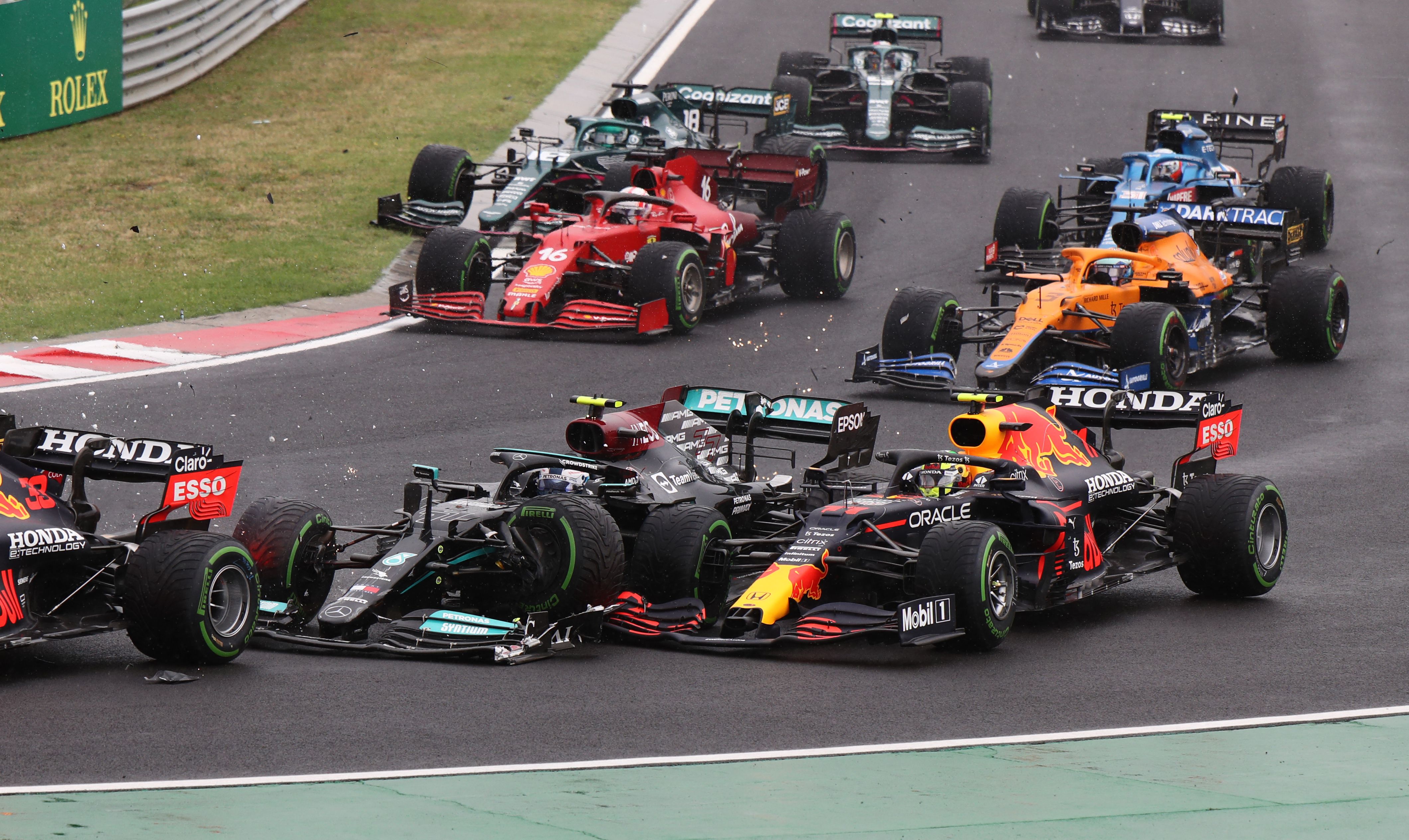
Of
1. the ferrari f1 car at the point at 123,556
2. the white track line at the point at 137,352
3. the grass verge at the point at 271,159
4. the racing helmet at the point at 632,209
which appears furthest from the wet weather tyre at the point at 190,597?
the racing helmet at the point at 632,209

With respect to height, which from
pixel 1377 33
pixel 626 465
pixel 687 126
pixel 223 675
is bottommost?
pixel 223 675

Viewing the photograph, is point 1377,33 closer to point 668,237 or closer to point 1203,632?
point 668,237

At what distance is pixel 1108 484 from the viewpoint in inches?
539

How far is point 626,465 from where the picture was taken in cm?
1348

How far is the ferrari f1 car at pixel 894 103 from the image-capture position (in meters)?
33.2

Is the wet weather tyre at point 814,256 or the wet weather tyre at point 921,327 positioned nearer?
the wet weather tyre at point 921,327

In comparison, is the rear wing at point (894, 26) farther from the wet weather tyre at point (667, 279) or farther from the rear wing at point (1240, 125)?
the wet weather tyre at point (667, 279)

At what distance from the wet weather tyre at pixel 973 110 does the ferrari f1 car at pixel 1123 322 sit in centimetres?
1080

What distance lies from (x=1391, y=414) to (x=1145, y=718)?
1057 centimetres

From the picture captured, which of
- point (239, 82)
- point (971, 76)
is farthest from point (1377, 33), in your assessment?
point (239, 82)

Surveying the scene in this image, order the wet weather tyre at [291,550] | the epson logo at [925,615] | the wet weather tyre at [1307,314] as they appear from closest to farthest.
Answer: the epson logo at [925,615] < the wet weather tyre at [291,550] < the wet weather tyre at [1307,314]

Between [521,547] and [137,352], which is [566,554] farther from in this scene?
[137,352]

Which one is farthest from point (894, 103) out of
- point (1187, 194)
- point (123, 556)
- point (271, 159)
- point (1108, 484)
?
point (123, 556)

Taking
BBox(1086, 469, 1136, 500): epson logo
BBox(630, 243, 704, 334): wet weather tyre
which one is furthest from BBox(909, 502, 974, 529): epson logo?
BBox(630, 243, 704, 334): wet weather tyre
